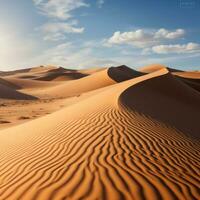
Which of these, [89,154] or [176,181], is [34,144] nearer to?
[89,154]

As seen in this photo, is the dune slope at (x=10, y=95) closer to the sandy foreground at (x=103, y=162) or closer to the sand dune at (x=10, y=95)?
the sand dune at (x=10, y=95)

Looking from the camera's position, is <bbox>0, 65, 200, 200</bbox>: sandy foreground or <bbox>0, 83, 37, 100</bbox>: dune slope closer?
<bbox>0, 65, 200, 200</bbox>: sandy foreground

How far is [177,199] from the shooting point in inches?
151

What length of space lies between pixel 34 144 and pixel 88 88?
36.7 meters

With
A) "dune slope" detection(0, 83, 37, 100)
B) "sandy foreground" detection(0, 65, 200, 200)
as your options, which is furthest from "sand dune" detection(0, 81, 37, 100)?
"sandy foreground" detection(0, 65, 200, 200)

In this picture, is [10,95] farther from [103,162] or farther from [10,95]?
[103,162]

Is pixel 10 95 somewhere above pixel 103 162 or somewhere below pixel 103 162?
above

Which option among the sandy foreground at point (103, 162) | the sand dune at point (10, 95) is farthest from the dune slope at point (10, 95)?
the sandy foreground at point (103, 162)

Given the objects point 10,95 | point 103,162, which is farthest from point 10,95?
point 103,162

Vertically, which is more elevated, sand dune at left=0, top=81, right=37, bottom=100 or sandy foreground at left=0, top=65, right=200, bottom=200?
sand dune at left=0, top=81, right=37, bottom=100

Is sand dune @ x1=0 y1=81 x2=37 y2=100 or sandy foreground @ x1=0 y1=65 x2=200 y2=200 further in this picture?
sand dune @ x1=0 y1=81 x2=37 y2=100

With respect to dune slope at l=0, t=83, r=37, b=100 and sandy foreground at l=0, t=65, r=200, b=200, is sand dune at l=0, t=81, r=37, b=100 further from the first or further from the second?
sandy foreground at l=0, t=65, r=200, b=200

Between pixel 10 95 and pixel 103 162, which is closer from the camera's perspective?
pixel 103 162

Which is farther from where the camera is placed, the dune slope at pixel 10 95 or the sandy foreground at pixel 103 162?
the dune slope at pixel 10 95
